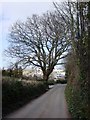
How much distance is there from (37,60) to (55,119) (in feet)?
122

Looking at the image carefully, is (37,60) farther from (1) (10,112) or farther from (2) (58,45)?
(1) (10,112)

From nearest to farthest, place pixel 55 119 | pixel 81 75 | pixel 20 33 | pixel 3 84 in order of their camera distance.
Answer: pixel 81 75, pixel 55 119, pixel 3 84, pixel 20 33

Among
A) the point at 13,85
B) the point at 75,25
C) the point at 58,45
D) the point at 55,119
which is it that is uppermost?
the point at 58,45

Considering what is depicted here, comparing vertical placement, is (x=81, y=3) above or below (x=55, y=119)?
above

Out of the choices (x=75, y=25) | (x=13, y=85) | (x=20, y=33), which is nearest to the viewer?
(x=75, y=25)

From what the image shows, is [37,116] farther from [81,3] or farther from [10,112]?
[81,3]

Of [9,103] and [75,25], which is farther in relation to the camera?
[9,103]

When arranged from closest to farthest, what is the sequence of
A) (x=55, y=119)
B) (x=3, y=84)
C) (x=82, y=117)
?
(x=82, y=117)
(x=55, y=119)
(x=3, y=84)

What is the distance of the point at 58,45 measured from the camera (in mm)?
48688

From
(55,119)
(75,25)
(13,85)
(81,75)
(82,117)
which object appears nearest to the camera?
(82,117)

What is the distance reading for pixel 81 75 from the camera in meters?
12.1

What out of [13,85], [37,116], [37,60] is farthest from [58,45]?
[37,116]

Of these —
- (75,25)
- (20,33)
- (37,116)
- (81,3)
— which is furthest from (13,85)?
(20,33)

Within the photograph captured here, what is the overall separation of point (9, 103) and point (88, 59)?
633 centimetres
